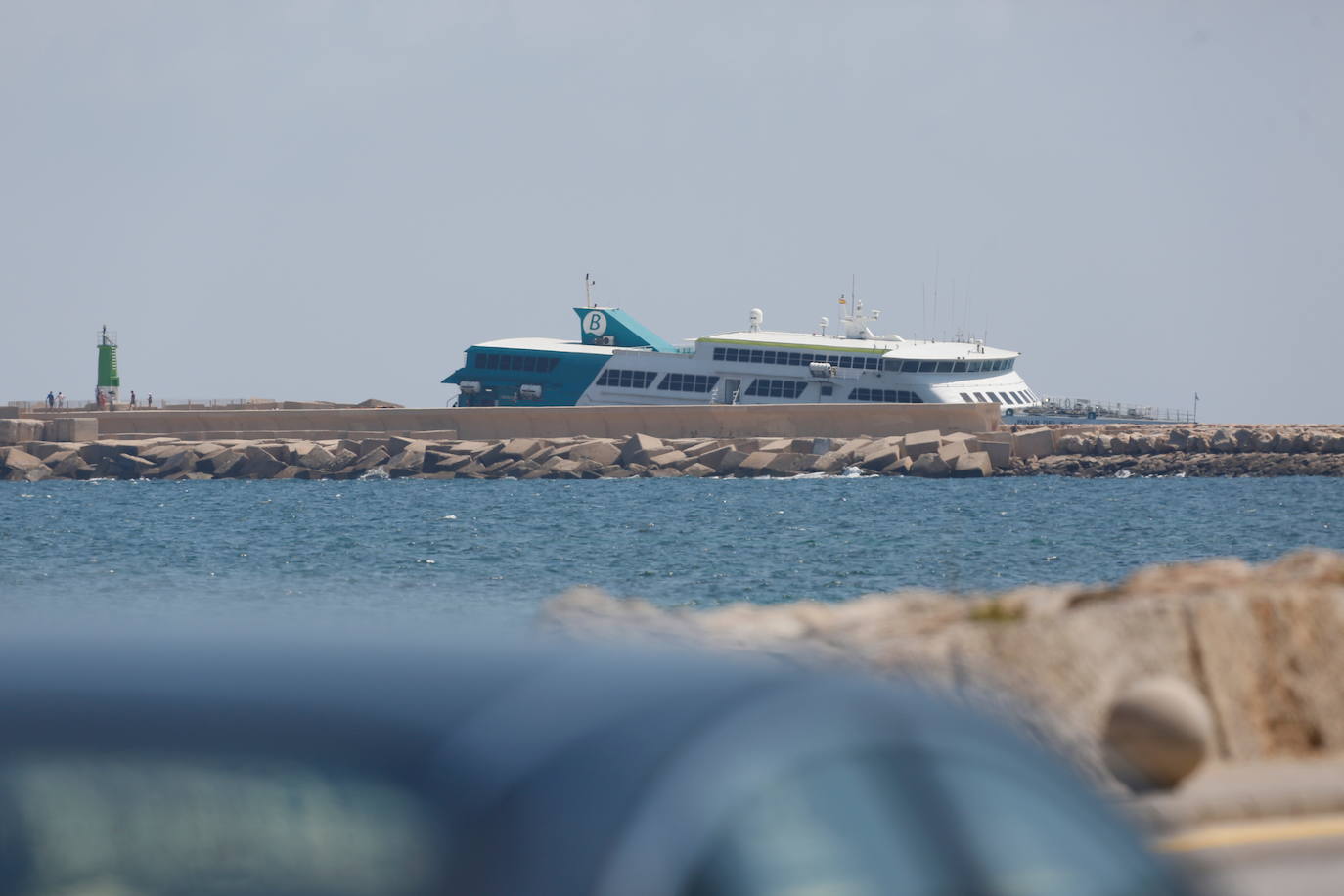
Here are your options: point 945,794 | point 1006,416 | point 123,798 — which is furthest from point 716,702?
point 1006,416

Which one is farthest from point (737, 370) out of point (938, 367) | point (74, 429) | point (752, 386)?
point (74, 429)

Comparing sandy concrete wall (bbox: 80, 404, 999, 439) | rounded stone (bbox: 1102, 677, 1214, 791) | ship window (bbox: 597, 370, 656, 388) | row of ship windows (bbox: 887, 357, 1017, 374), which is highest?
row of ship windows (bbox: 887, 357, 1017, 374)

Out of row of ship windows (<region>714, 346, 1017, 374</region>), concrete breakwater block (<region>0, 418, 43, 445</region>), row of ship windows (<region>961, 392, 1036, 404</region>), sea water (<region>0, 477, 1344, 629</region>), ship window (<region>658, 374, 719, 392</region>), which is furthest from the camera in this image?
concrete breakwater block (<region>0, 418, 43, 445</region>)

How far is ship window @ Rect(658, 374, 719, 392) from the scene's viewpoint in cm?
5356

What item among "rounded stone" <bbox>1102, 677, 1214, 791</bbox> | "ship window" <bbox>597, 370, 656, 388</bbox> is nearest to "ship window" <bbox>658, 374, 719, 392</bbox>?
"ship window" <bbox>597, 370, 656, 388</bbox>

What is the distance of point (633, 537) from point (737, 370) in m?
27.3

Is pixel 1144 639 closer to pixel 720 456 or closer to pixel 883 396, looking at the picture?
pixel 720 456

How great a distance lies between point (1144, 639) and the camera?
6.61 metres

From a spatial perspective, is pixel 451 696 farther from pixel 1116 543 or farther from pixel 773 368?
pixel 773 368

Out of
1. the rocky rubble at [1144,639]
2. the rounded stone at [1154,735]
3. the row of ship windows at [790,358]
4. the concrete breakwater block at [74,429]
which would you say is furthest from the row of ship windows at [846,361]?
the rounded stone at [1154,735]

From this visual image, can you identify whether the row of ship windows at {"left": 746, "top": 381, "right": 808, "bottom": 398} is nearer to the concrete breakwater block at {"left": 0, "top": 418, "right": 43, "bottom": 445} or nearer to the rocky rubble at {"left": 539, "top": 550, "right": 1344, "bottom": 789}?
the concrete breakwater block at {"left": 0, "top": 418, "right": 43, "bottom": 445}

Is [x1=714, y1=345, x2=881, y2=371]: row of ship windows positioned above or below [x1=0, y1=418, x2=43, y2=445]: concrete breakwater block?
above

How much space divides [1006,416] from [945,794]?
5454 centimetres

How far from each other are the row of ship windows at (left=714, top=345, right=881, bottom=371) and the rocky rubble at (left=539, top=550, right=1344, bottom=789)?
44967 mm
